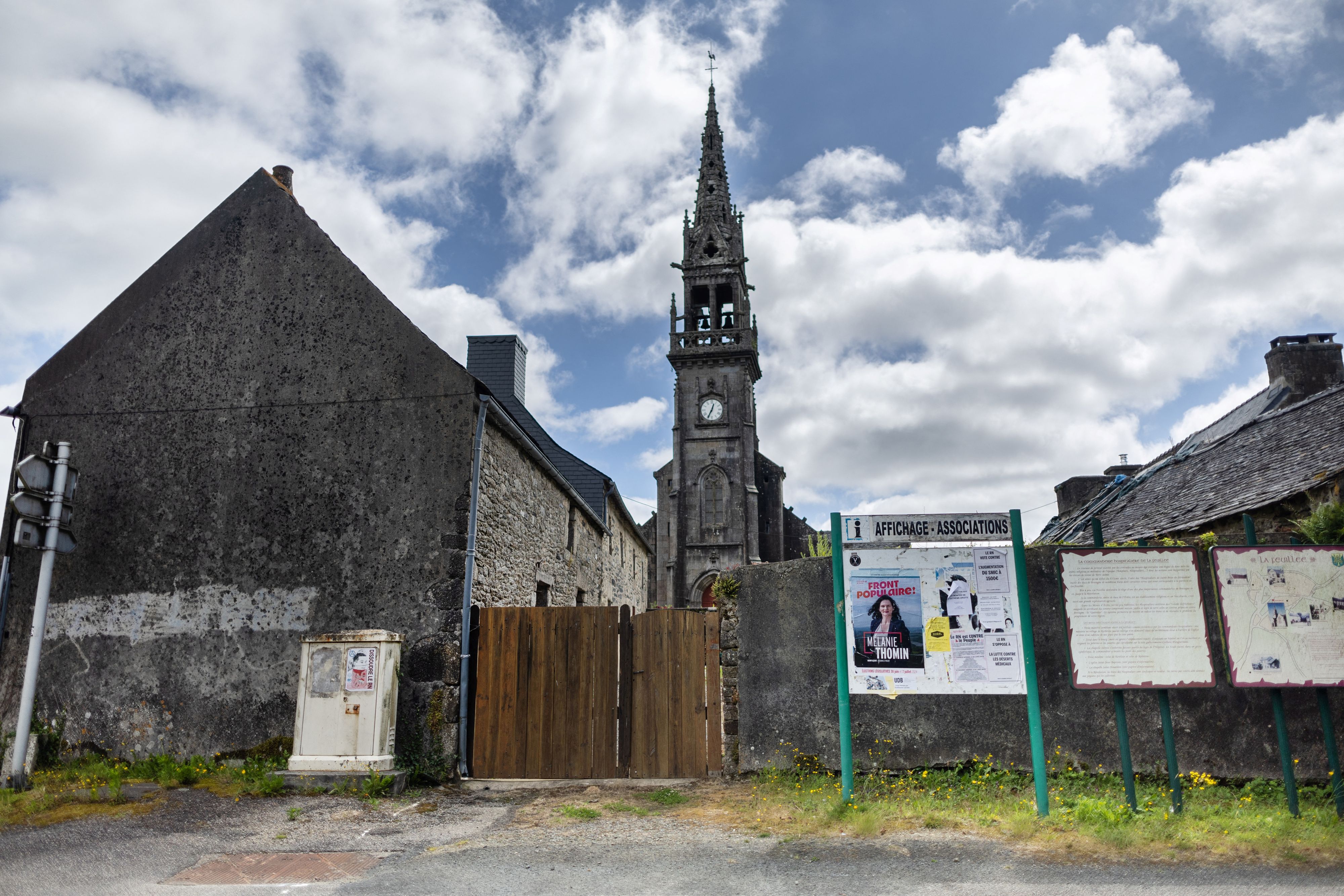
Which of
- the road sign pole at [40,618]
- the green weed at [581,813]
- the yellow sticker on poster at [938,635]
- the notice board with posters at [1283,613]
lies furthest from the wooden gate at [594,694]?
the notice board with posters at [1283,613]

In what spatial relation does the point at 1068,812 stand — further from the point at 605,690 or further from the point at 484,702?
the point at 484,702

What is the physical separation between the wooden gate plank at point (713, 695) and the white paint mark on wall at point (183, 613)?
4.51m

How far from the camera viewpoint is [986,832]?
5.57m

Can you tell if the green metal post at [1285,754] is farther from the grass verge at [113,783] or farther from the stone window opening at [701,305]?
the stone window opening at [701,305]

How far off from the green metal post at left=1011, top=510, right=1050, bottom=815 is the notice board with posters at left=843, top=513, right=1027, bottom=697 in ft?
0.17

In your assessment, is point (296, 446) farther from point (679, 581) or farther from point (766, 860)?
point (679, 581)

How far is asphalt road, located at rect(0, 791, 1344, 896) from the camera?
4531mm

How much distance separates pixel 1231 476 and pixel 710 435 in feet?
85.4

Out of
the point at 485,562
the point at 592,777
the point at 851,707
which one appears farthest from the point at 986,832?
the point at 485,562

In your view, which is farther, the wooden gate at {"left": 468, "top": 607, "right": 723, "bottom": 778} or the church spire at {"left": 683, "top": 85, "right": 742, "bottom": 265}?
the church spire at {"left": 683, "top": 85, "right": 742, "bottom": 265}

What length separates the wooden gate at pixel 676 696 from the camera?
27.9ft

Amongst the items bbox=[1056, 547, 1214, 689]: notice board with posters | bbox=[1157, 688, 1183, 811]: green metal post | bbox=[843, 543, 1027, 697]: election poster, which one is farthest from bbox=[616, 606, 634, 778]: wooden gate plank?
bbox=[1157, 688, 1183, 811]: green metal post

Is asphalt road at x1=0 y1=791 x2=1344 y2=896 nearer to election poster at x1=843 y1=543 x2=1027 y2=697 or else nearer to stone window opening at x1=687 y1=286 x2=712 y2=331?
election poster at x1=843 y1=543 x2=1027 y2=697

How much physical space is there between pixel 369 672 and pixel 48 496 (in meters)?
3.85
